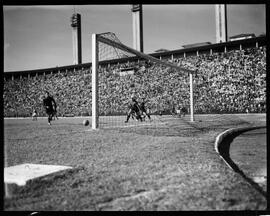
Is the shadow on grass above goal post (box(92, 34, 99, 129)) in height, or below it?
below

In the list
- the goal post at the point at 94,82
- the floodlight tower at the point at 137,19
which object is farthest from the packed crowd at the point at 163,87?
the floodlight tower at the point at 137,19

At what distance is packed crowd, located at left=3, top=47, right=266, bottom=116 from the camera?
18.3m

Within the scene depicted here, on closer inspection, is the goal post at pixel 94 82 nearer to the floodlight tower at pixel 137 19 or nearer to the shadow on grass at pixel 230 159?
the floodlight tower at pixel 137 19

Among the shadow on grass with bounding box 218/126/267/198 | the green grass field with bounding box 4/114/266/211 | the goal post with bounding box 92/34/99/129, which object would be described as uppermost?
the goal post with bounding box 92/34/99/129

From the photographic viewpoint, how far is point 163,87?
2095 cm

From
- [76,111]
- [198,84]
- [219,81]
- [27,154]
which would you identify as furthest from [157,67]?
[27,154]

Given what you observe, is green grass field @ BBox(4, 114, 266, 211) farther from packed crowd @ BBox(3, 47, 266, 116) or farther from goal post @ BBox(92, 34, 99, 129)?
packed crowd @ BBox(3, 47, 266, 116)

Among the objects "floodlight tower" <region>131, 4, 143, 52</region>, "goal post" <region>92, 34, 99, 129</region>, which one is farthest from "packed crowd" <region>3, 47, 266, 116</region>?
"floodlight tower" <region>131, 4, 143, 52</region>

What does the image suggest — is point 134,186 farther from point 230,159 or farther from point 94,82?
point 94,82

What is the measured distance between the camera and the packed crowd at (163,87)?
720 inches

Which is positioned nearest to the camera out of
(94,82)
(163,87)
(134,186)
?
(134,186)

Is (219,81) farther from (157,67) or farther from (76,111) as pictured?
(76,111)

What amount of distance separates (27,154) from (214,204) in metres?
2.94

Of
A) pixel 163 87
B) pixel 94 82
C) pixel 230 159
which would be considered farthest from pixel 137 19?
pixel 163 87
